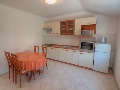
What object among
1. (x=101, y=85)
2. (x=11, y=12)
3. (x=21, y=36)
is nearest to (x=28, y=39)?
(x=21, y=36)

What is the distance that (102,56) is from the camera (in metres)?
3.27

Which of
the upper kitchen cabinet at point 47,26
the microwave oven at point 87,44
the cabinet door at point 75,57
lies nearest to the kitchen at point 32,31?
the upper kitchen cabinet at point 47,26

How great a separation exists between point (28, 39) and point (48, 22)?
1.63 metres

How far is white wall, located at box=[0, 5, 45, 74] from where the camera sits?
10.3 feet

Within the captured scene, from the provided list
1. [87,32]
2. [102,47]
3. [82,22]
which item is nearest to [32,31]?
[82,22]

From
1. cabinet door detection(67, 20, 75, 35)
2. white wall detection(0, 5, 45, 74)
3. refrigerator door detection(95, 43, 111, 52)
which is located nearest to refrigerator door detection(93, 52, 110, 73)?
refrigerator door detection(95, 43, 111, 52)

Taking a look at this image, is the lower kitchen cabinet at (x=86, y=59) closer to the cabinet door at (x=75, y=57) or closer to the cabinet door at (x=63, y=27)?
the cabinet door at (x=75, y=57)

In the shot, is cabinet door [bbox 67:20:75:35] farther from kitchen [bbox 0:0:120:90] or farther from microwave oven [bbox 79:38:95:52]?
microwave oven [bbox 79:38:95:52]

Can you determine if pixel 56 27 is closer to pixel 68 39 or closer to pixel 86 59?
pixel 68 39

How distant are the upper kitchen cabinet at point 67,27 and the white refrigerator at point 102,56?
1391mm

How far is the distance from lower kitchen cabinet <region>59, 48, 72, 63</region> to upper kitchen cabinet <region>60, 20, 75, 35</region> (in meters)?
0.84

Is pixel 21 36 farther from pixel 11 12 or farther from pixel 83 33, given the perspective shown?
pixel 83 33

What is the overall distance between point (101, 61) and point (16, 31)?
3.42m

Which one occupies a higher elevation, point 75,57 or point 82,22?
point 82,22
